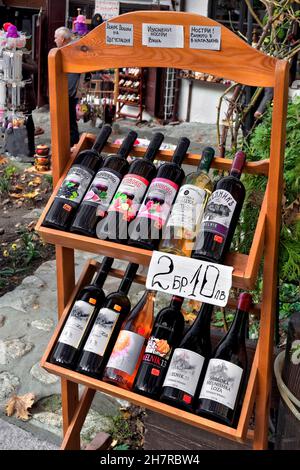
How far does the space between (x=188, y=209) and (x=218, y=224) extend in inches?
3.9

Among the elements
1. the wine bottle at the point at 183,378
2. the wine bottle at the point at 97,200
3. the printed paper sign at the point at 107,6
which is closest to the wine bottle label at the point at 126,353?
the wine bottle at the point at 183,378

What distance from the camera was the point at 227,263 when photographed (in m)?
1.42

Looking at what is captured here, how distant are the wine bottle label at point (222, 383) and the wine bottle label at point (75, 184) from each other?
0.62m

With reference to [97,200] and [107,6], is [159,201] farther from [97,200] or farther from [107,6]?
[107,6]

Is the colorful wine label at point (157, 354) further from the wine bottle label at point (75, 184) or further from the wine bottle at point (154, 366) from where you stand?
the wine bottle label at point (75, 184)

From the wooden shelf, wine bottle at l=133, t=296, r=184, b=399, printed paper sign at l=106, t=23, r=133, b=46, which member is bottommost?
the wooden shelf

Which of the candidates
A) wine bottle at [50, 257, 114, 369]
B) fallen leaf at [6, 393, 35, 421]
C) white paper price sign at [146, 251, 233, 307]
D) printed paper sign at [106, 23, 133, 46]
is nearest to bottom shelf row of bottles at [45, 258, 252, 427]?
wine bottle at [50, 257, 114, 369]

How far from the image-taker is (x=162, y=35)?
1.43m

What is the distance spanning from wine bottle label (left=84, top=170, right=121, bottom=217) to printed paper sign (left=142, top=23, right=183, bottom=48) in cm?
39

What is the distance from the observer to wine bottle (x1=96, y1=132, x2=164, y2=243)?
1.53 meters

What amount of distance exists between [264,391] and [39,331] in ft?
6.03

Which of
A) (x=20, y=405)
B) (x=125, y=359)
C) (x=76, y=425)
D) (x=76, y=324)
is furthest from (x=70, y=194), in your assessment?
(x=20, y=405)

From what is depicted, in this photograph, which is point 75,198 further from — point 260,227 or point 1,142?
point 1,142

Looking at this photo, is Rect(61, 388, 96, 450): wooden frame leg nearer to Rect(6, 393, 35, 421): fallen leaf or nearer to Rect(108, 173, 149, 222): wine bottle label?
Rect(6, 393, 35, 421): fallen leaf
